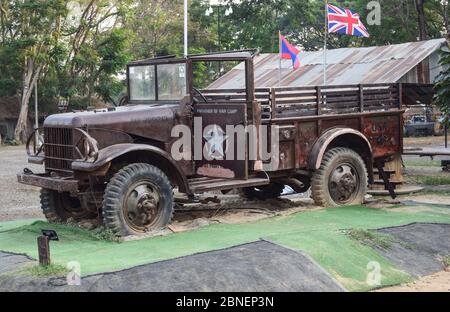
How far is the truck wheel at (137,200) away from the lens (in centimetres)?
715

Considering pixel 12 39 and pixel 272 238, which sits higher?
pixel 12 39

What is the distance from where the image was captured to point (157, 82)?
8539 mm

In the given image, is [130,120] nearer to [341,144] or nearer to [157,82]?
[157,82]

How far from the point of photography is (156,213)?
7.57 meters

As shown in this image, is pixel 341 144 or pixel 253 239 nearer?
pixel 253 239

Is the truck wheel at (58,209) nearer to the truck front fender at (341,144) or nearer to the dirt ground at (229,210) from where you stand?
the dirt ground at (229,210)

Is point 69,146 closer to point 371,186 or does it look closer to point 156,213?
point 156,213

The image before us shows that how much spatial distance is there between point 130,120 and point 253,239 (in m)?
2.04

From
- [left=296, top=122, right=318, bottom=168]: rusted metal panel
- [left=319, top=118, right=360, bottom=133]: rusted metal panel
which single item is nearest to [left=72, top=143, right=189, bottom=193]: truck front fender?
[left=296, top=122, right=318, bottom=168]: rusted metal panel

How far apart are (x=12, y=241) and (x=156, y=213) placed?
5.19 feet

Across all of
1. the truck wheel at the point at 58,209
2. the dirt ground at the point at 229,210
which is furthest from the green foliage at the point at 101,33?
the truck wheel at the point at 58,209

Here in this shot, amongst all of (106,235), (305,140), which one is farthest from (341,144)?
(106,235)

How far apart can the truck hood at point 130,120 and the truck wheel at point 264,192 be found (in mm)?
2620

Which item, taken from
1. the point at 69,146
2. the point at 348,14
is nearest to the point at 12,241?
the point at 69,146
